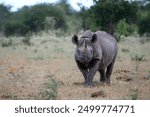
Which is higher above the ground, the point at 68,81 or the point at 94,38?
the point at 94,38

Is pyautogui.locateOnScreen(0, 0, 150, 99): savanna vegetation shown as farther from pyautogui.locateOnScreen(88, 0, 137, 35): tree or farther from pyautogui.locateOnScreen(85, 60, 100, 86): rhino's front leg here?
pyautogui.locateOnScreen(85, 60, 100, 86): rhino's front leg

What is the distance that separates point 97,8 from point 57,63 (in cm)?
1272

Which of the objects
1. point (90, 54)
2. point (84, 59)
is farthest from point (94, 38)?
point (84, 59)

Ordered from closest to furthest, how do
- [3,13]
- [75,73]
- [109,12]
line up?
[75,73], [109,12], [3,13]

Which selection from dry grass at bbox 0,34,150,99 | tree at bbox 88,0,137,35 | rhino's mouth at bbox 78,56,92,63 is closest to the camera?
dry grass at bbox 0,34,150,99

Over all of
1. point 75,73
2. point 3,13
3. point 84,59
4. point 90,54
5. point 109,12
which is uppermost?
point 3,13

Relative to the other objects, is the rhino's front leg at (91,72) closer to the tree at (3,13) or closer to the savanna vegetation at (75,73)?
the savanna vegetation at (75,73)

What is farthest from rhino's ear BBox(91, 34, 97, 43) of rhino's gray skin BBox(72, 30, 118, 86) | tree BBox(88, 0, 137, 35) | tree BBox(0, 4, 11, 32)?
tree BBox(0, 4, 11, 32)

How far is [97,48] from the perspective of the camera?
1169 centimetres

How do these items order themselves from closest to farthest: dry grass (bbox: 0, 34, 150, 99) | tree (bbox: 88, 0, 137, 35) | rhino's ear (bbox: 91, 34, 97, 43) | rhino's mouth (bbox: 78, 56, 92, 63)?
1. dry grass (bbox: 0, 34, 150, 99)
2. rhino's mouth (bbox: 78, 56, 92, 63)
3. rhino's ear (bbox: 91, 34, 97, 43)
4. tree (bbox: 88, 0, 137, 35)

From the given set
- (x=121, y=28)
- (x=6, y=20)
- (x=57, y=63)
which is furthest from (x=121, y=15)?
(x=6, y=20)

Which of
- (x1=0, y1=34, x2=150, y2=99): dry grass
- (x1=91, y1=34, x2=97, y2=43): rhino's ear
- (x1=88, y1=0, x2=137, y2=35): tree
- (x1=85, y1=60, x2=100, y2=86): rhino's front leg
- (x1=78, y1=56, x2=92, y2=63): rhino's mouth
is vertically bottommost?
(x1=0, y1=34, x2=150, y2=99): dry grass

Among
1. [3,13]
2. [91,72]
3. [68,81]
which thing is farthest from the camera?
[3,13]

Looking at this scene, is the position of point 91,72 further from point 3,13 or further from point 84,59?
point 3,13
